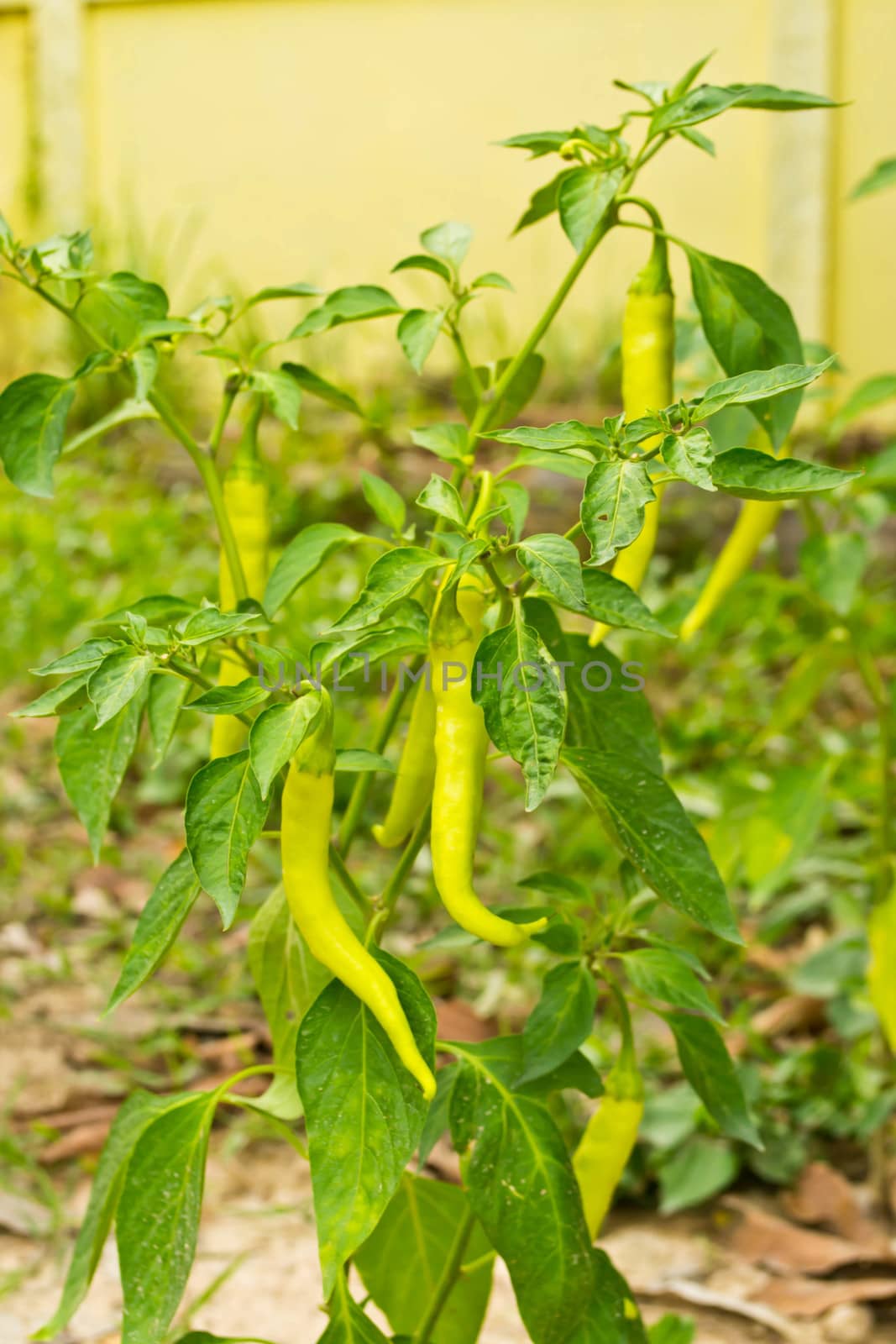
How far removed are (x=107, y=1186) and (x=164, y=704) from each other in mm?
442

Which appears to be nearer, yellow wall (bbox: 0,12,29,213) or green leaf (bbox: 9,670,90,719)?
green leaf (bbox: 9,670,90,719)

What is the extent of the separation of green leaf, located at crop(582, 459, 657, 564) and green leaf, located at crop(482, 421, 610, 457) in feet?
0.11

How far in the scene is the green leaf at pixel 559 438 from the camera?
1017mm

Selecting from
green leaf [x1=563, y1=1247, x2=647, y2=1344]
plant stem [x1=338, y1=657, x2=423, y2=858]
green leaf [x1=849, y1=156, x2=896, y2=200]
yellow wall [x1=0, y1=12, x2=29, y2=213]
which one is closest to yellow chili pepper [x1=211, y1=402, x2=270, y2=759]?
plant stem [x1=338, y1=657, x2=423, y2=858]

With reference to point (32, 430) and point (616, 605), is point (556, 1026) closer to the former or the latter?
point (616, 605)

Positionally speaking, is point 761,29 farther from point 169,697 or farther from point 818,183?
point 169,697

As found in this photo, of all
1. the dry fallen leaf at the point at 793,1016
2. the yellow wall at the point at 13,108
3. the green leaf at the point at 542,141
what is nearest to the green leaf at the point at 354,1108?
the green leaf at the point at 542,141

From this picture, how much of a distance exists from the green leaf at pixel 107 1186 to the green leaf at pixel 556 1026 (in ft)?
1.03

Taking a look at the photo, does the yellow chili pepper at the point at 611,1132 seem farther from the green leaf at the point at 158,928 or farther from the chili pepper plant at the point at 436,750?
the green leaf at the point at 158,928

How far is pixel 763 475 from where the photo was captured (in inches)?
→ 40.0

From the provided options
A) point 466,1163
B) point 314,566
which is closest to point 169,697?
point 314,566

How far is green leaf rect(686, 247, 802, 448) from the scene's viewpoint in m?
1.24

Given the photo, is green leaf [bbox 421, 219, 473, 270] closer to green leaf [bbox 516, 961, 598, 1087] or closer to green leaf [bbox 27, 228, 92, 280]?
green leaf [bbox 27, 228, 92, 280]

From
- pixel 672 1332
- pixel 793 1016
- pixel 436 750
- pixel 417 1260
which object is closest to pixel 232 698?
pixel 436 750
